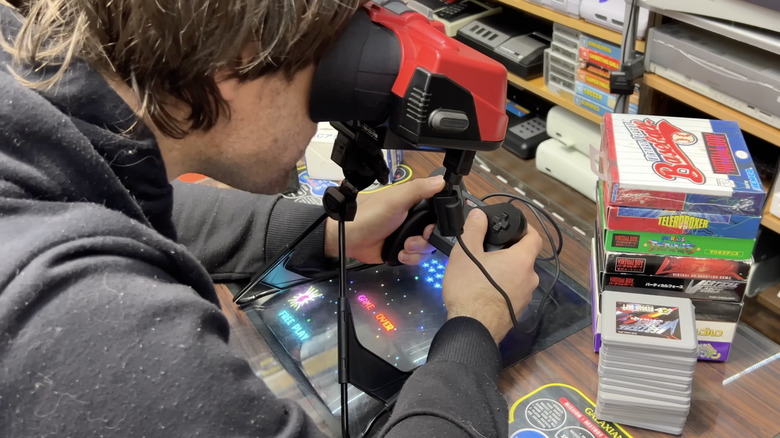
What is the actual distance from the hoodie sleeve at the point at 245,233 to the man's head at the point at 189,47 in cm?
34

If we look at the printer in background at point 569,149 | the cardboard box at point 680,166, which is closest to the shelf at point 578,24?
the printer in background at point 569,149

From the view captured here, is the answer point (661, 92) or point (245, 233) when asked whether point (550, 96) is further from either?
point (245, 233)

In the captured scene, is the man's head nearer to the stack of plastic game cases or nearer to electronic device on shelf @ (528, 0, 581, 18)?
the stack of plastic game cases

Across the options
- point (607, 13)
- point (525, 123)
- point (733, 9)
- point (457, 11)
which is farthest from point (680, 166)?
point (457, 11)

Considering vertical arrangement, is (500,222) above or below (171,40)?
below

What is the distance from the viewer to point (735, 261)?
78 cm

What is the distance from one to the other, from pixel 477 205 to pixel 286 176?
0.32 meters

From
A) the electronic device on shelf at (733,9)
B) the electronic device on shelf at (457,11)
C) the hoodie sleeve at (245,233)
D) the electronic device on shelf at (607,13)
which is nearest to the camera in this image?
the electronic device on shelf at (733,9)

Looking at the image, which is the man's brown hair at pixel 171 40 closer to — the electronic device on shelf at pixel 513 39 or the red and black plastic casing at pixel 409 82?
the red and black plastic casing at pixel 409 82

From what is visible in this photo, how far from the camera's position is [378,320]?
925 millimetres

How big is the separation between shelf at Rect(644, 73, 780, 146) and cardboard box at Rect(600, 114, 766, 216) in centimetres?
14

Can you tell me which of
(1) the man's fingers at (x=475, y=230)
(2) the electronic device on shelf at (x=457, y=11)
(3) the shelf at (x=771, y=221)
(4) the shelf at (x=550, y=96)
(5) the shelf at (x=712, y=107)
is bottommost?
(3) the shelf at (x=771, y=221)

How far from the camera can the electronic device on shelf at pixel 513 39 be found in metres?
1.46

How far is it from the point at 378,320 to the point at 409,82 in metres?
0.38
